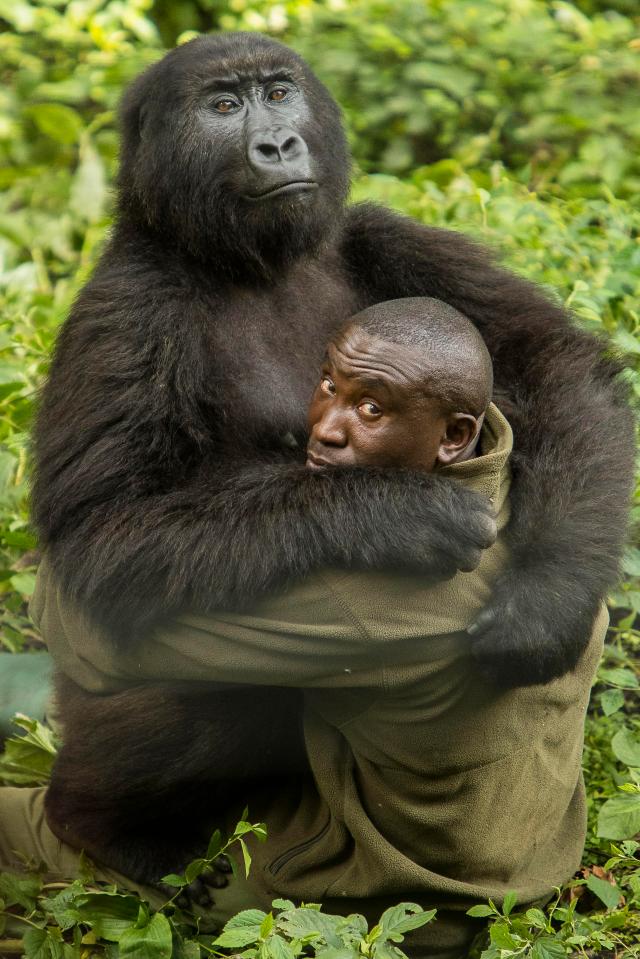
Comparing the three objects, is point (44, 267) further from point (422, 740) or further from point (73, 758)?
point (422, 740)

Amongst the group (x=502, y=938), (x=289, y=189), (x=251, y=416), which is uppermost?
(x=289, y=189)

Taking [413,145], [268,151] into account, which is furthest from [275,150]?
[413,145]

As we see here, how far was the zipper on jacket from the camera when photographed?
3080 mm

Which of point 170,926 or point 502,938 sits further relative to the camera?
point 170,926

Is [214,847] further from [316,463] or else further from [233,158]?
[233,158]

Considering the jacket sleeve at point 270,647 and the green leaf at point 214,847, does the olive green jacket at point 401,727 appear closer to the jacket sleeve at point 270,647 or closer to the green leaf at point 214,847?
the jacket sleeve at point 270,647

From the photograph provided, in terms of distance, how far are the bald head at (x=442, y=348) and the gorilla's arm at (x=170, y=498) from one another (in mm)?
208

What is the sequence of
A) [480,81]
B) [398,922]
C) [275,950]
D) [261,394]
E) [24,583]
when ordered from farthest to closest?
[480,81] → [24,583] → [261,394] → [398,922] → [275,950]

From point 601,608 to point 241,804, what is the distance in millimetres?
1036

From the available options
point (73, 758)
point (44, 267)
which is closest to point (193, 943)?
point (73, 758)

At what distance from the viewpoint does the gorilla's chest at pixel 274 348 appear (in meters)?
3.37

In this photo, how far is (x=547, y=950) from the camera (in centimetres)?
270

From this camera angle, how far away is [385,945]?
8.34 feet

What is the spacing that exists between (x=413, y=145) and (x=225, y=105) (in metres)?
4.45
